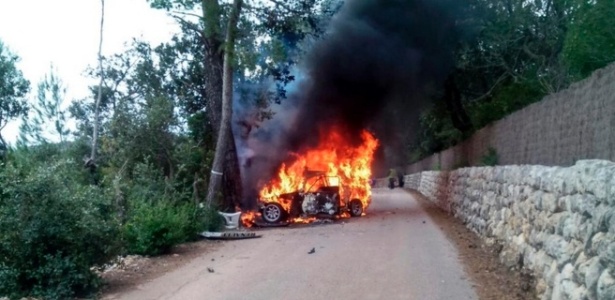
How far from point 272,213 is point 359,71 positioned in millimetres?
6446

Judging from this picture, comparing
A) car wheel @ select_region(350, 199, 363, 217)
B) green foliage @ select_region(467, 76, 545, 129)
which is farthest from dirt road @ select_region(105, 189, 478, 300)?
green foliage @ select_region(467, 76, 545, 129)

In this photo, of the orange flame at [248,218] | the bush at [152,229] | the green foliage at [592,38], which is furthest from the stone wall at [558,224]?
the orange flame at [248,218]

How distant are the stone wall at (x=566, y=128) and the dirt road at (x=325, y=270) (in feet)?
7.47

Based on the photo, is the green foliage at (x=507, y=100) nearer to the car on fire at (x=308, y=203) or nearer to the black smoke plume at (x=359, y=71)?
the black smoke plume at (x=359, y=71)

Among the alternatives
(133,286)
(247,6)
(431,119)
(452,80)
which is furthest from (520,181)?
(431,119)

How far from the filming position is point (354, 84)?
2388 centimetres

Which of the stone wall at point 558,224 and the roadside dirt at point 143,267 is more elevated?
the stone wall at point 558,224

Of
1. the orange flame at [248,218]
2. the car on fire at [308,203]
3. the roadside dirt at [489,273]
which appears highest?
the car on fire at [308,203]

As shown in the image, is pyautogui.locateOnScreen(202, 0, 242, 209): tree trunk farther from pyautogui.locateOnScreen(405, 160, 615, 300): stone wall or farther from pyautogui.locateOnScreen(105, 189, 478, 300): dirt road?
pyautogui.locateOnScreen(405, 160, 615, 300): stone wall

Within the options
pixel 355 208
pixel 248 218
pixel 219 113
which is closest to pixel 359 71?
pixel 355 208

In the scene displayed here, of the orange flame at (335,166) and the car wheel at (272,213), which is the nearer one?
the car wheel at (272,213)

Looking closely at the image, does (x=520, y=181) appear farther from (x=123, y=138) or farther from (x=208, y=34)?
(x=123, y=138)

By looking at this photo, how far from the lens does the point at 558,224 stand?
24.7 feet

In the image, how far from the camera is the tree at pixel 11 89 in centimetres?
2522
